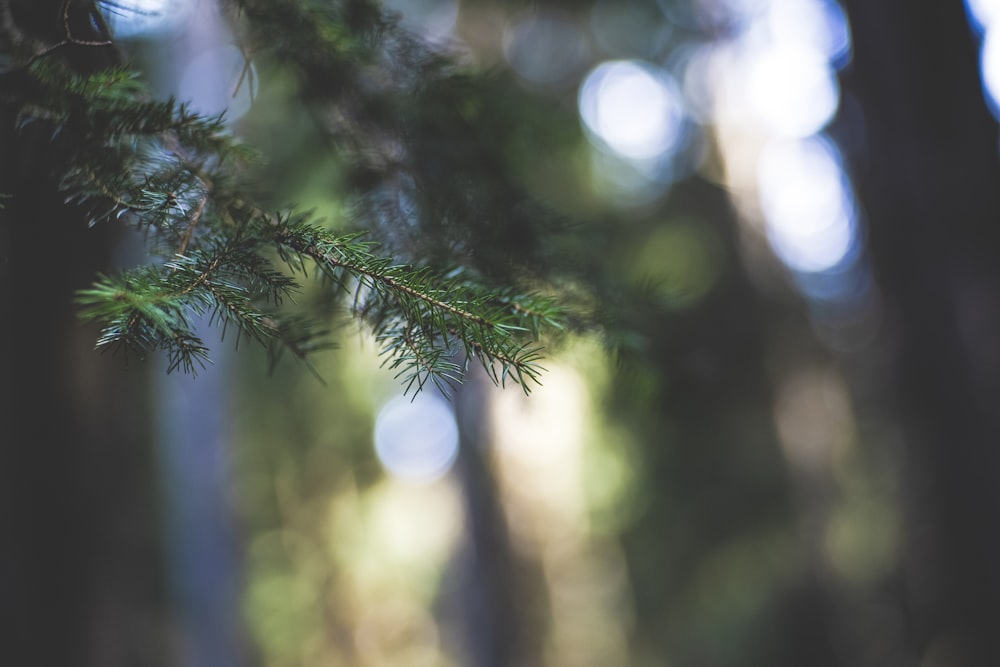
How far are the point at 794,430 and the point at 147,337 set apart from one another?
6.82m

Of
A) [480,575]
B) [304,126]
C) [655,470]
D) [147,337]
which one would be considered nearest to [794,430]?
[655,470]

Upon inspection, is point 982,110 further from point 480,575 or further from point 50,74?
point 480,575

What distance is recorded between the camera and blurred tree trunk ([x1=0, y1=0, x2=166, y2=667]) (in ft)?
6.96

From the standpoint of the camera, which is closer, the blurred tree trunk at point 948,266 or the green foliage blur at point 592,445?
the green foliage blur at point 592,445

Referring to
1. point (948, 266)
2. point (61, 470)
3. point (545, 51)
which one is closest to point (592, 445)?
point (545, 51)

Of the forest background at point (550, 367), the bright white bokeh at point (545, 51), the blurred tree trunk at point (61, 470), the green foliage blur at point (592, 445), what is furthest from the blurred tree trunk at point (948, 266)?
the bright white bokeh at point (545, 51)

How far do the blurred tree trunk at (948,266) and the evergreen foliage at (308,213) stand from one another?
214 centimetres

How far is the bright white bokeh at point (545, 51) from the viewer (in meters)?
7.20

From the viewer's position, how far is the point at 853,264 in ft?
27.4

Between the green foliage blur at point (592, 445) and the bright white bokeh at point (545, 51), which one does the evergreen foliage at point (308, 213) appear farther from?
the bright white bokeh at point (545, 51)

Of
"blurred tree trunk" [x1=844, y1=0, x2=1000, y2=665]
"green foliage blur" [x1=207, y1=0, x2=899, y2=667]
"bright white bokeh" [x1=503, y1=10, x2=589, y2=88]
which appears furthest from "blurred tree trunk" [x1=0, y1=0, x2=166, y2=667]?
"bright white bokeh" [x1=503, y1=10, x2=589, y2=88]

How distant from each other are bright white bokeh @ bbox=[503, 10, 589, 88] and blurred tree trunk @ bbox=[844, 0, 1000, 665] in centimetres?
472

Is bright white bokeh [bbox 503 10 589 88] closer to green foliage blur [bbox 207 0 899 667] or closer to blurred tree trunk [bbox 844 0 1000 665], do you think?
green foliage blur [bbox 207 0 899 667]

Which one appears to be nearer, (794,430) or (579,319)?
(579,319)
